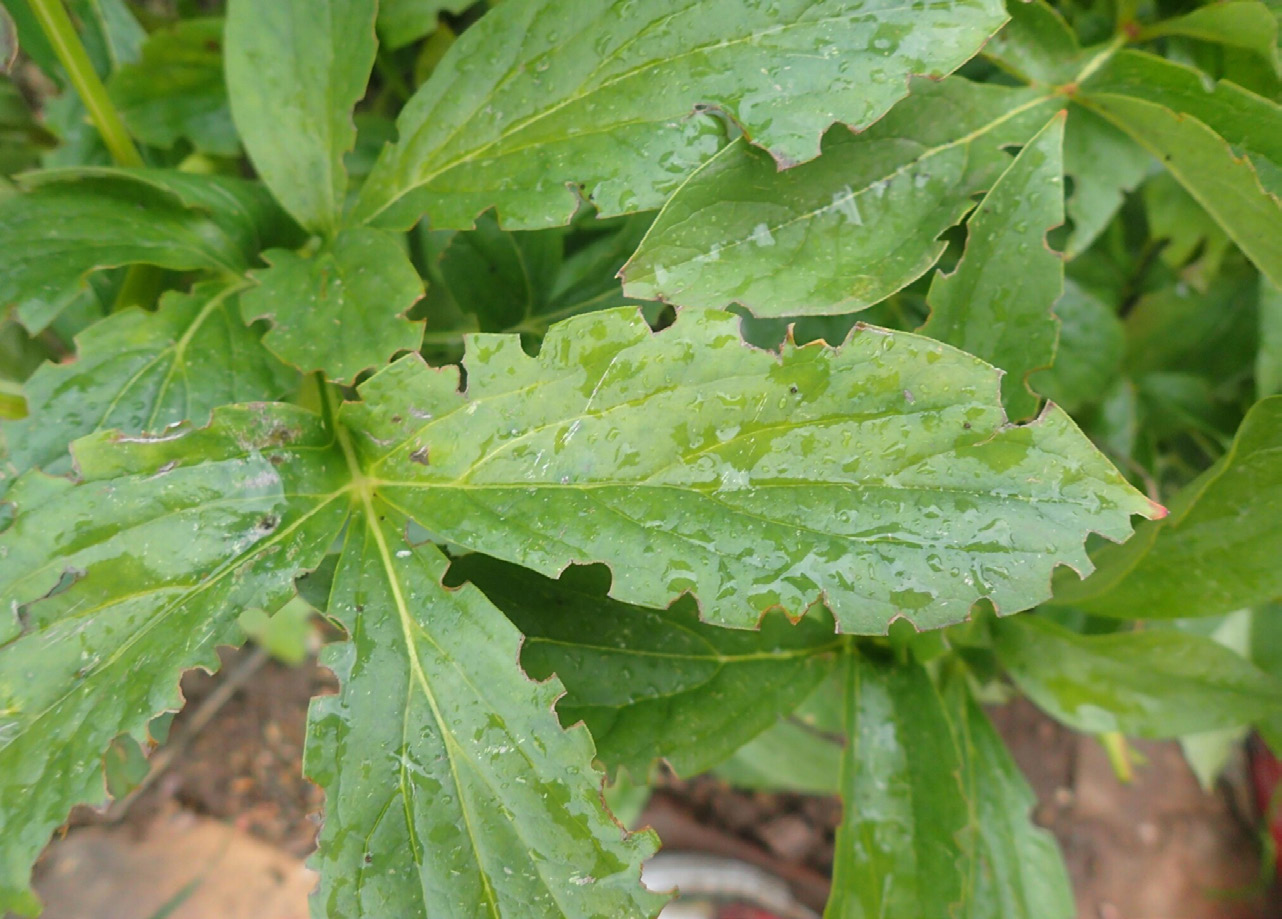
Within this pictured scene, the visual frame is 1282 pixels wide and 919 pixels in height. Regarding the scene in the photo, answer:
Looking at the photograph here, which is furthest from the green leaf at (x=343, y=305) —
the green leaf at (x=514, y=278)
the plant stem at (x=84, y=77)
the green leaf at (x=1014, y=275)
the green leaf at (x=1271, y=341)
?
the green leaf at (x=1271, y=341)

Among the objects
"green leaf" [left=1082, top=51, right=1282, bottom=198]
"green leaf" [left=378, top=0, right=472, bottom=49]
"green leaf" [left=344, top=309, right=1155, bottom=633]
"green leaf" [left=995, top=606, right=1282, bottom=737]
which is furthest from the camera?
"green leaf" [left=378, top=0, right=472, bottom=49]

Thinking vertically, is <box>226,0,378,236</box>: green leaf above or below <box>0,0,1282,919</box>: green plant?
above

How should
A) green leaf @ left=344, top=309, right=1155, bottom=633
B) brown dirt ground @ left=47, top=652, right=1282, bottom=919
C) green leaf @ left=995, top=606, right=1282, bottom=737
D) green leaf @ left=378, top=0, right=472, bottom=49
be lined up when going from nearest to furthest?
1. green leaf @ left=344, top=309, right=1155, bottom=633
2. green leaf @ left=995, top=606, right=1282, bottom=737
3. green leaf @ left=378, top=0, right=472, bottom=49
4. brown dirt ground @ left=47, top=652, right=1282, bottom=919

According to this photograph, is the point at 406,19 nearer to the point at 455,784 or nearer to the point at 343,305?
the point at 343,305

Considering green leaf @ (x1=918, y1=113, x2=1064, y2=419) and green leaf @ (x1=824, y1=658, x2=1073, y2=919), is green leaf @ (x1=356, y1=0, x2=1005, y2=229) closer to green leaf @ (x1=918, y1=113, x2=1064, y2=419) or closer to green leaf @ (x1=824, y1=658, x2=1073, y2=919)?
green leaf @ (x1=918, y1=113, x2=1064, y2=419)

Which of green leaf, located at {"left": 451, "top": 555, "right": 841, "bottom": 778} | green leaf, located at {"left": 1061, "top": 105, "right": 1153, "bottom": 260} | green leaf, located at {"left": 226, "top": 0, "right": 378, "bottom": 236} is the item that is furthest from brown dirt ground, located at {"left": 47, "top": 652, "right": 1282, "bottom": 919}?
green leaf, located at {"left": 226, "top": 0, "right": 378, "bottom": 236}

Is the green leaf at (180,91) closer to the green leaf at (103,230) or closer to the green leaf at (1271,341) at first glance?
the green leaf at (103,230)
